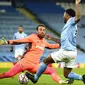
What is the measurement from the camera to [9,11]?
3183 centimetres

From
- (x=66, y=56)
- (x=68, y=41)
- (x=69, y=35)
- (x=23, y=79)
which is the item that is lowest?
(x=23, y=79)

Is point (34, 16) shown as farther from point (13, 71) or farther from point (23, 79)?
point (13, 71)

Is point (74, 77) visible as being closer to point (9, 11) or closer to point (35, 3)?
point (9, 11)

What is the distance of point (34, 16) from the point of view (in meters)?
32.8

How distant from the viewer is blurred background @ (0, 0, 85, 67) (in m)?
30.3

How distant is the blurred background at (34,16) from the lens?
30.3 metres

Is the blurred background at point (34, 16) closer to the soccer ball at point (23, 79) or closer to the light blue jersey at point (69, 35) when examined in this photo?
the soccer ball at point (23, 79)

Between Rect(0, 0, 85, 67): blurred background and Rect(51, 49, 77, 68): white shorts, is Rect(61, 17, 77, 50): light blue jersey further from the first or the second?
Rect(0, 0, 85, 67): blurred background

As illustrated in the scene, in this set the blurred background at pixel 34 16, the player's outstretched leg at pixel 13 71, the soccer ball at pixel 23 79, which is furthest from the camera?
the blurred background at pixel 34 16

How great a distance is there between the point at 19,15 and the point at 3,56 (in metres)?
7.70

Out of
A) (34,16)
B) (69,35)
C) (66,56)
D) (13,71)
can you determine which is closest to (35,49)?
(13,71)

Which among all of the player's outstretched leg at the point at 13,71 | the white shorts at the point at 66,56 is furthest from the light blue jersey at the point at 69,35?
the player's outstretched leg at the point at 13,71

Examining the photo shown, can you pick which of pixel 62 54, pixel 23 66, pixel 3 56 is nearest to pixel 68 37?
pixel 62 54

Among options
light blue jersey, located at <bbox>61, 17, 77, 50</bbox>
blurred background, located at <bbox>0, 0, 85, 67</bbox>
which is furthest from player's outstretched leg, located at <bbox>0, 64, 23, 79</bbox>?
blurred background, located at <bbox>0, 0, 85, 67</bbox>
